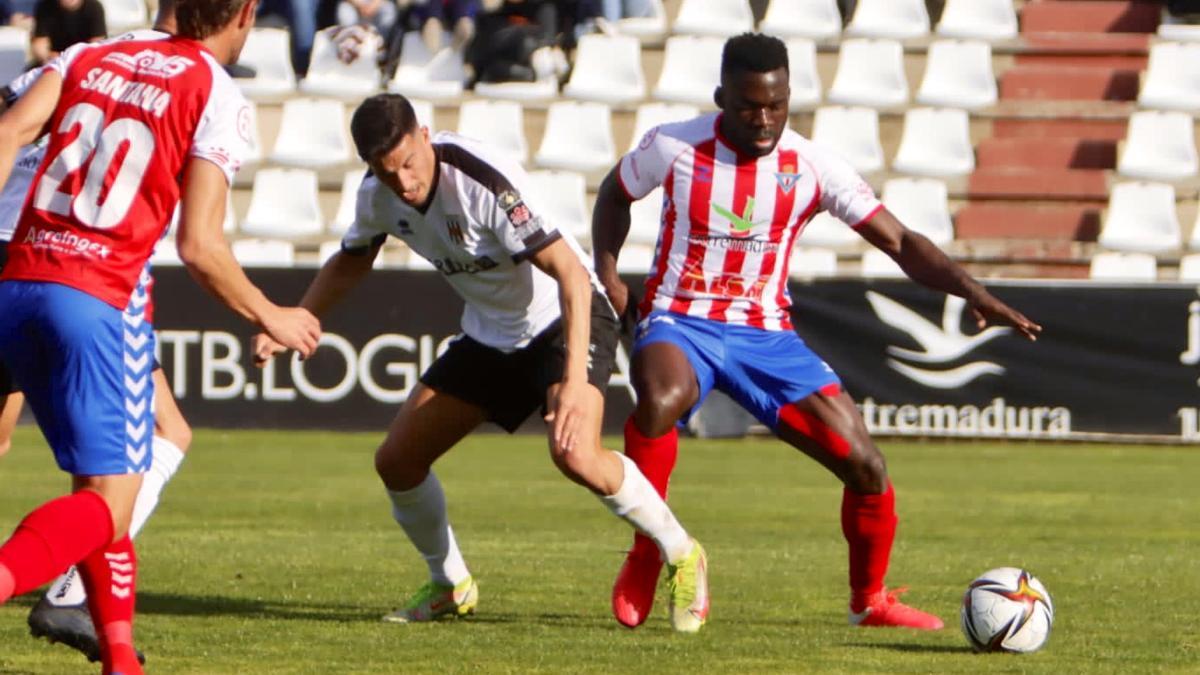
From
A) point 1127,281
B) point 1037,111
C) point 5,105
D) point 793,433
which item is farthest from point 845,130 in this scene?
point 5,105

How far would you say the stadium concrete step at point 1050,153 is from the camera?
18109 millimetres

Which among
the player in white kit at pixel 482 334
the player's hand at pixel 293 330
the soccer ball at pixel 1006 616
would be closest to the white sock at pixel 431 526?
the player in white kit at pixel 482 334

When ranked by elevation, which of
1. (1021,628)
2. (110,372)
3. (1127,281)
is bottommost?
(1127,281)

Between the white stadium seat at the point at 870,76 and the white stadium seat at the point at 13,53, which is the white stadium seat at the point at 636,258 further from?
the white stadium seat at the point at 13,53

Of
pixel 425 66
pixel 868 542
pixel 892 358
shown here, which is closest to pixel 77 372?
pixel 868 542

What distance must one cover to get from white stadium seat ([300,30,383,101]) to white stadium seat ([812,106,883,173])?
4033mm

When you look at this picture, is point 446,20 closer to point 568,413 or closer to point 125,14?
point 125,14

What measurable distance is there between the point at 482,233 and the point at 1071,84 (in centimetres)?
1286

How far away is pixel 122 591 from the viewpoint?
5.36 m

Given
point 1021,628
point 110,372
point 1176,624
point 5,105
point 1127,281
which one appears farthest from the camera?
point 1127,281

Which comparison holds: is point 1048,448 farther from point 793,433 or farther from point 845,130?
point 793,433

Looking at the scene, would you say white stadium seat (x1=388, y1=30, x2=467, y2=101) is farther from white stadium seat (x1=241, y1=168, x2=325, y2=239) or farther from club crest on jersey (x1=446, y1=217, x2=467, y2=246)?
club crest on jersey (x1=446, y1=217, x2=467, y2=246)

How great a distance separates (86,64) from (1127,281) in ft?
35.1

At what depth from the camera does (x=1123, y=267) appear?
53.1 feet
